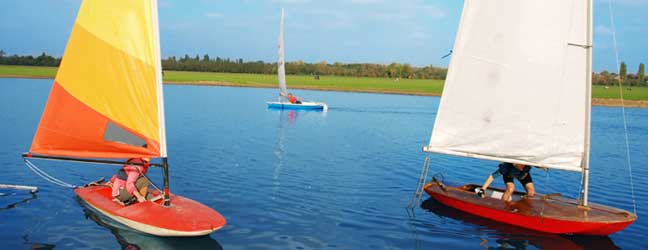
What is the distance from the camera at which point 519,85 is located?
49.0 ft

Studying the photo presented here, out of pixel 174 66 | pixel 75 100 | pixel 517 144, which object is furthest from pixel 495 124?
pixel 174 66

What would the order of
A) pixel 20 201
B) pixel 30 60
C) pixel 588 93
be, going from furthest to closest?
1. pixel 30 60
2. pixel 20 201
3. pixel 588 93

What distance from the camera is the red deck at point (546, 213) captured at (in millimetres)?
13812

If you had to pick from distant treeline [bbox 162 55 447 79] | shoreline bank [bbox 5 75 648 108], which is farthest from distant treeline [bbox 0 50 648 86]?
shoreline bank [bbox 5 75 648 108]

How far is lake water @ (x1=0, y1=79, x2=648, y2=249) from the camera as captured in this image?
1329 cm

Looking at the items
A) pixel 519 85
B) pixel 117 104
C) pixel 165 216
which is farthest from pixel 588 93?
pixel 117 104

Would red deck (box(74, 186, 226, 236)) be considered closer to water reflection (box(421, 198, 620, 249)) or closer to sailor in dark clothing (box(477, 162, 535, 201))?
water reflection (box(421, 198, 620, 249))

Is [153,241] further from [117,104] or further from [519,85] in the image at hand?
[519,85]

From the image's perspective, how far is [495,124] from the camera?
15273 mm

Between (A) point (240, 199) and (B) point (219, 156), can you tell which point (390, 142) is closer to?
(B) point (219, 156)

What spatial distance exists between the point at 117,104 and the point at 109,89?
41cm

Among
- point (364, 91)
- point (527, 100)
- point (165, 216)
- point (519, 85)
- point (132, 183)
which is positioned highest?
point (519, 85)

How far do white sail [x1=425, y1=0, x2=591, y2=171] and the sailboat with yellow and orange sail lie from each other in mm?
7564

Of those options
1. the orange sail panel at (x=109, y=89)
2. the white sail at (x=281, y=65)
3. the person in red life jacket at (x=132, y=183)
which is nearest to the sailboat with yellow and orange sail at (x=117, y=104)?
the orange sail panel at (x=109, y=89)
